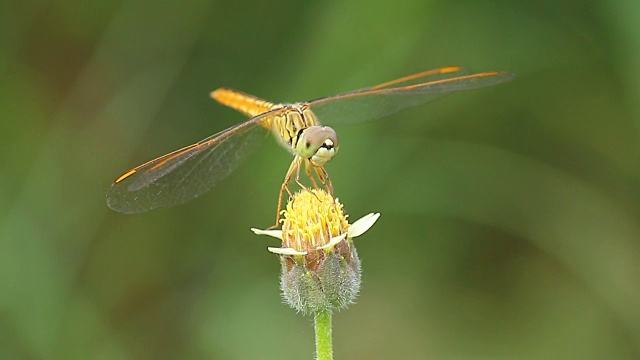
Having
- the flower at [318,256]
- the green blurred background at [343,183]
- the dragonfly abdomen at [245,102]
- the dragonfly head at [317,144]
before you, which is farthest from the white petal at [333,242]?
the green blurred background at [343,183]

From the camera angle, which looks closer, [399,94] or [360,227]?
[360,227]

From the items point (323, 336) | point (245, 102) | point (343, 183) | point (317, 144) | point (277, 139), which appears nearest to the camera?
point (323, 336)

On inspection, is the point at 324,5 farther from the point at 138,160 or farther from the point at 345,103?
the point at 138,160

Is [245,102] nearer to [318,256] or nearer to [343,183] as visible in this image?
[343,183]

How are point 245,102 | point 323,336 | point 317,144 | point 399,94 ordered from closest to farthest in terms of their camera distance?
1. point 323,336
2. point 317,144
3. point 399,94
4. point 245,102

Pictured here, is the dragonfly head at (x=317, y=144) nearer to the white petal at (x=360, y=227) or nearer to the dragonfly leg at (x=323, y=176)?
the dragonfly leg at (x=323, y=176)

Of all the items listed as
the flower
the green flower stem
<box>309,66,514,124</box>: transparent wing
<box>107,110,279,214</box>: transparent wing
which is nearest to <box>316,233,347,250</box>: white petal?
the flower

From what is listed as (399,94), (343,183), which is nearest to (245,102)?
(399,94)

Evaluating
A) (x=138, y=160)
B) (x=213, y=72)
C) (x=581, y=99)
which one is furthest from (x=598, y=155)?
(x=138, y=160)

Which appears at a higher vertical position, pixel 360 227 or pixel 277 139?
pixel 277 139
